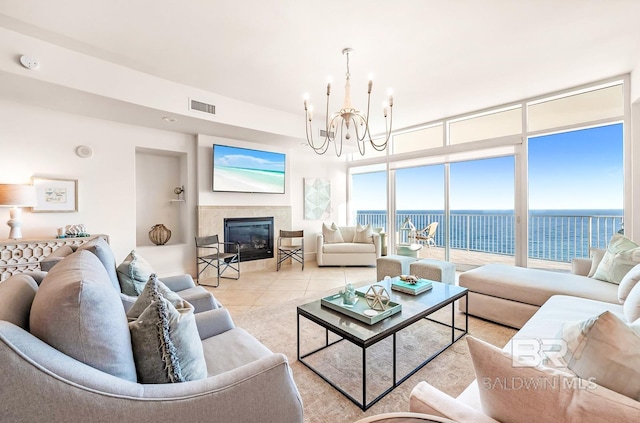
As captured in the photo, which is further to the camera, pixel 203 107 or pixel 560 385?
pixel 203 107

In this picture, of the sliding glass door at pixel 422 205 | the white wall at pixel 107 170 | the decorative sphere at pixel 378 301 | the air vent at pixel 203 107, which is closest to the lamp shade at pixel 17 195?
the white wall at pixel 107 170

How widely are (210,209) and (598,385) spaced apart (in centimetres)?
462

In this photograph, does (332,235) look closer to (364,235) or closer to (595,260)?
(364,235)

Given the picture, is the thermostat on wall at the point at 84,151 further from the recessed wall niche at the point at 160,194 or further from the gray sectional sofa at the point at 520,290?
the gray sectional sofa at the point at 520,290

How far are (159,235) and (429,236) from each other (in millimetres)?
5016

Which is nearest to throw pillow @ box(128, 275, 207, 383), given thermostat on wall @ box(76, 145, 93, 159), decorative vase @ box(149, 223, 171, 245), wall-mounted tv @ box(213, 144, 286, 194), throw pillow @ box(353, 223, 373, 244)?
thermostat on wall @ box(76, 145, 93, 159)

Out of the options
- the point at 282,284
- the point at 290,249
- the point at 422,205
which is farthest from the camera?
the point at 422,205

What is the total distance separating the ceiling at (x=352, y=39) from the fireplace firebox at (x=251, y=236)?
226 centimetres

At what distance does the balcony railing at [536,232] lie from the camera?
4145 mm

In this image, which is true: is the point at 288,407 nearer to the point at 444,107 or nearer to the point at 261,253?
the point at 261,253

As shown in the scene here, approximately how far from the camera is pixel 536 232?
14.6 feet

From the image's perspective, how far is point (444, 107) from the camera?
4.35 m

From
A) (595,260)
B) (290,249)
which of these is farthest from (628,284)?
(290,249)

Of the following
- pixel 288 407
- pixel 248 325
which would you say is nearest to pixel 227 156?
pixel 248 325
